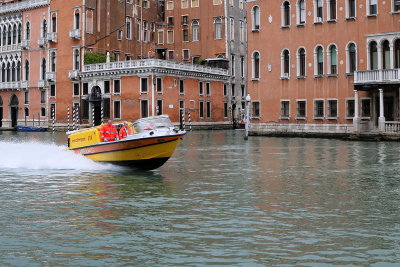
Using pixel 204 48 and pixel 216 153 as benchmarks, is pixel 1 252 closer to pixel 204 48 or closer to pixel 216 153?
pixel 216 153

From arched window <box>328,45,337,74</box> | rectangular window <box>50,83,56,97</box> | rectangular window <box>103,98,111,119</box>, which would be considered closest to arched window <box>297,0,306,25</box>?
arched window <box>328,45,337,74</box>

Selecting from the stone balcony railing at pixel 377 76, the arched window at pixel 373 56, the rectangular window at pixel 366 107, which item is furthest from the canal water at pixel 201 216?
the arched window at pixel 373 56

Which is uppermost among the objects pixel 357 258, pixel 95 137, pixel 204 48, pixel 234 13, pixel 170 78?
pixel 234 13

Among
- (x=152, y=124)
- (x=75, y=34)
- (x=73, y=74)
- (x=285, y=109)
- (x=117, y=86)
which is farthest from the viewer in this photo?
(x=73, y=74)

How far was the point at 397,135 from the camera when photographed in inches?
1361

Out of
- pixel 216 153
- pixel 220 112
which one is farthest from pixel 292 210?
pixel 220 112

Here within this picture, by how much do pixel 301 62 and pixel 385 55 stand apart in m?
6.83

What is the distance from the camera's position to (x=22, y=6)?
2682 inches

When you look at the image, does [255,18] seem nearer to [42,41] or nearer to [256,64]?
[256,64]

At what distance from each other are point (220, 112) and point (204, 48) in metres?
7.93

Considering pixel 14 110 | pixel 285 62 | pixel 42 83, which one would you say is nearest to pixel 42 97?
pixel 42 83

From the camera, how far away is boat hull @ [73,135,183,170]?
17812mm

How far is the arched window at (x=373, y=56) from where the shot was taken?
1510 inches

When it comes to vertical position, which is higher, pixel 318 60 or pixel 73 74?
pixel 73 74
